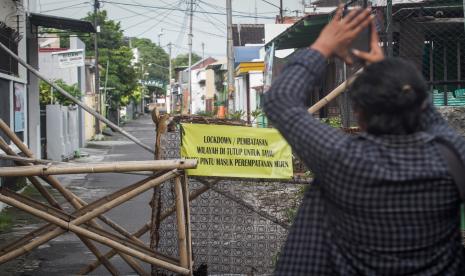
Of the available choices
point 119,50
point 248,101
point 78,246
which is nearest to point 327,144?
point 78,246

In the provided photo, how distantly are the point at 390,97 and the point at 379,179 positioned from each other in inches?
10.1

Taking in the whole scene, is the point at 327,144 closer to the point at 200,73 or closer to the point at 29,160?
the point at 29,160

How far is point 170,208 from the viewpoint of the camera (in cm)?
584

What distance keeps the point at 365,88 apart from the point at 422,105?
0.67 ft

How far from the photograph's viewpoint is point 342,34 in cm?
237

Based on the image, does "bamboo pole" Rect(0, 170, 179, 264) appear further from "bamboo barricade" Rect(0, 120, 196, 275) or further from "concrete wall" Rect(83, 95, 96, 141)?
"concrete wall" Rect(83, 95, 96, 141)

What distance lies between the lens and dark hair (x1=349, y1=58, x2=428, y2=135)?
7.20 ft

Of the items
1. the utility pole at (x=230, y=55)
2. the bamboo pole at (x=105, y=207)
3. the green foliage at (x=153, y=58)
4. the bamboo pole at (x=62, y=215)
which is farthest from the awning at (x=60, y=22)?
the green foliage at (x=153, y=58)

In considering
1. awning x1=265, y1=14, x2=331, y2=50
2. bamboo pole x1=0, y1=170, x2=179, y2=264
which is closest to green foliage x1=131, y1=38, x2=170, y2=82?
awning x1=265, y1=14, x2=331, y2=50

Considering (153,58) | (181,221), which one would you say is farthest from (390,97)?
(153,58)

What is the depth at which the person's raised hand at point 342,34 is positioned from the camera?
2355 mm

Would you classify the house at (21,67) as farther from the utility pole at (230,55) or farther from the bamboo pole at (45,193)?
the utility pole at (230,55)

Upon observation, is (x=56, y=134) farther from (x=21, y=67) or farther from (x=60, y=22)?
(x=21, y=67)

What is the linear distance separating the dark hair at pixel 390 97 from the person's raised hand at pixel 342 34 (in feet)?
0.48
